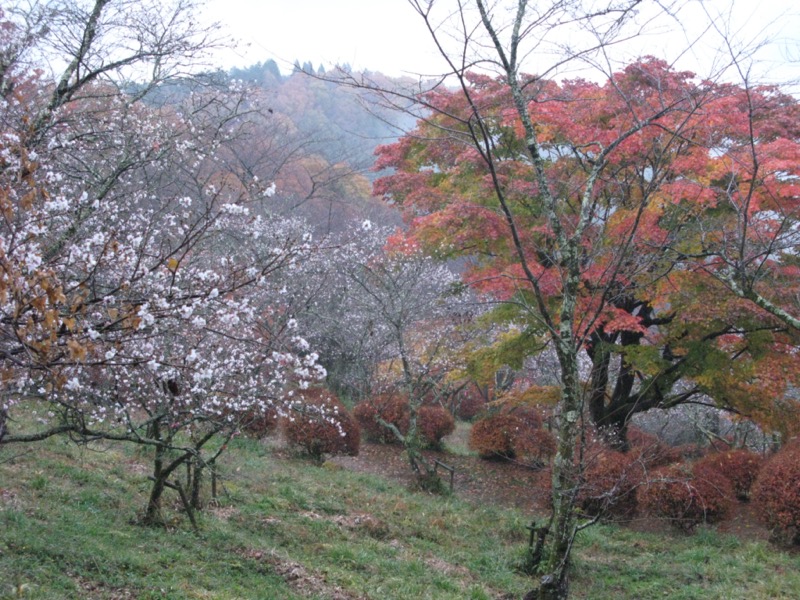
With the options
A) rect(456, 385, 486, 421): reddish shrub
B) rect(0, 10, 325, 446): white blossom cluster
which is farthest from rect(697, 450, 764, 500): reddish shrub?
rect(456, 385, 486, 421): reddish shrub

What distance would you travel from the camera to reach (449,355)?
47.8 ft

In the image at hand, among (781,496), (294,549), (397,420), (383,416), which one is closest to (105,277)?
(294,549)

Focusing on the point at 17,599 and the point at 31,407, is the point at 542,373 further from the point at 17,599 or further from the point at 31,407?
the point at 17,599

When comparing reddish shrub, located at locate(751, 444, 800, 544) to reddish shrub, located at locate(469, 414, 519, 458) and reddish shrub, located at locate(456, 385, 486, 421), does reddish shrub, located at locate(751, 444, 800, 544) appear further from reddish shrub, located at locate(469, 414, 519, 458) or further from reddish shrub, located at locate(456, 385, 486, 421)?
reddish shrub, located at locate(456, 385, 486, 421)

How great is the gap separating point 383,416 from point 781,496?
925cm

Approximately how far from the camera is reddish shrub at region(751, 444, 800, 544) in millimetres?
7496

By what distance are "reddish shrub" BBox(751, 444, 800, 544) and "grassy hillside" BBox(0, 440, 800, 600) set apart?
0.38m

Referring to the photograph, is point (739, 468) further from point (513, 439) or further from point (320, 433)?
point (320, 433)

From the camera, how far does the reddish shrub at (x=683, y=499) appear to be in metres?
8.82

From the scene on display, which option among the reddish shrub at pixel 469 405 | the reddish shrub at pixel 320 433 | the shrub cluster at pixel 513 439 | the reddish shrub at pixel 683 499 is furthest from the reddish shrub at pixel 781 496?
the reddish shrub at pixel 469 405

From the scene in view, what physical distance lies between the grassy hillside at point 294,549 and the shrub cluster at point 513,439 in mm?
3542

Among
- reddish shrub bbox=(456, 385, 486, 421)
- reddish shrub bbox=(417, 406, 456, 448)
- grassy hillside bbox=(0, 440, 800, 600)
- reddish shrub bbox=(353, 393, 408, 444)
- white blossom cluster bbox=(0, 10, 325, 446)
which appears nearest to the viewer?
white blossom cluster bbox=(0, 10, 325, 446)

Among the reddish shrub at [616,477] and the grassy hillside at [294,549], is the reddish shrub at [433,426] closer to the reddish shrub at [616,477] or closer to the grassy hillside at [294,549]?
the grassy hillside at [294,549]

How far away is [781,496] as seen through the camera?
763 centimetres
